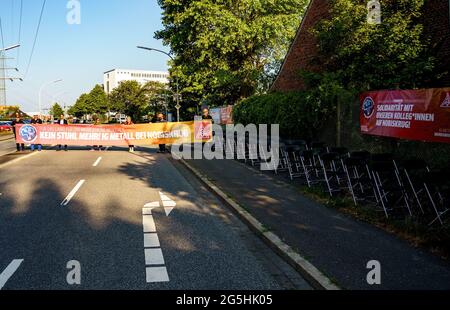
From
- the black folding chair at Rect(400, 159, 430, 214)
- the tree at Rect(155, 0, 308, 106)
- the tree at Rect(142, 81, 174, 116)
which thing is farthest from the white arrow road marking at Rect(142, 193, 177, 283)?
the tree at Rect(142, 81, 174, 116)

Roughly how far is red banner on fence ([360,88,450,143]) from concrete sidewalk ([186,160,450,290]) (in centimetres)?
287

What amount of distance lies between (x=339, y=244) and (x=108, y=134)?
17987 mm

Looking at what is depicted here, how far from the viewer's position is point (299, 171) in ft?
43.4

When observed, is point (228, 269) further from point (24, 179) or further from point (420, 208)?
point (24, 179)

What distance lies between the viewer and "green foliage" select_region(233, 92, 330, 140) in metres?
14.0

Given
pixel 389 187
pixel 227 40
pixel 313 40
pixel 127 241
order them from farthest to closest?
pixel 227 40 < pixel 313 40 < pixel 389 187 < pixel 127 241

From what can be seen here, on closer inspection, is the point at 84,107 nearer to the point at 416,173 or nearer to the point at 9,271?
the point at 416,173

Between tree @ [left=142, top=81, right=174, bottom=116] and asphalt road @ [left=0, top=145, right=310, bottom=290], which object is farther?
tree @ [left=142, top=81, right=174, bottom=116]

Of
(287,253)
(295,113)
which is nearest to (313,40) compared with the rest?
(295,113)

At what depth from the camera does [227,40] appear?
31688 mm

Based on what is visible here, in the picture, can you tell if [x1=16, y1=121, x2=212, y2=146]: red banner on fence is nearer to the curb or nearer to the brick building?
the brick building

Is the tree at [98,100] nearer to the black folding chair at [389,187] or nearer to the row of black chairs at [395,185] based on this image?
the row of black chairs at [395,185]

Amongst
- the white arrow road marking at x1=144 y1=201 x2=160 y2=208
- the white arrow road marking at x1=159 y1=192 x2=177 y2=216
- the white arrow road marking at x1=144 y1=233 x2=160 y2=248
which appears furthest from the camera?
the white arrow road marking at x1=144 y1=201 x2=160 y2=208
